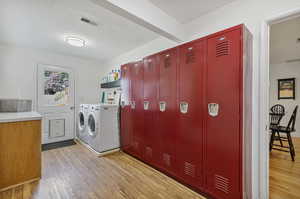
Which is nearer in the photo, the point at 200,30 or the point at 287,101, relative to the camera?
the point at 200,30

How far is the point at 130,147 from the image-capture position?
8.93 feet

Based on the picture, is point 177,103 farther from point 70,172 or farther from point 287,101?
point 287,101

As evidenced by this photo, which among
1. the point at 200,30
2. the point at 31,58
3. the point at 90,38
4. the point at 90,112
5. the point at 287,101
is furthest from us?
the point at 287,101

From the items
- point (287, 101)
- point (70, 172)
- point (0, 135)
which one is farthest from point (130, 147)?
point (287, 101)

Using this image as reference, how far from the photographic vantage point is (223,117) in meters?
1.42

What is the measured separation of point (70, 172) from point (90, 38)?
244cm

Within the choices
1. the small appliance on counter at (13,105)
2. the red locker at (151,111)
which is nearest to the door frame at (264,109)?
the red locker at (151,111)

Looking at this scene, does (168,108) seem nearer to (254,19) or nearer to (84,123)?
(254,19)

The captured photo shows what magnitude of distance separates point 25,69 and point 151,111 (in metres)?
3.29

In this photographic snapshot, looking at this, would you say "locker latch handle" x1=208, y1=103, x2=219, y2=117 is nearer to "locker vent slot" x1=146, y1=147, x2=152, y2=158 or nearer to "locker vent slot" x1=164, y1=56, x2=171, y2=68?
"locker vent slot" x1=164, y1=56, x2=171, y2=68

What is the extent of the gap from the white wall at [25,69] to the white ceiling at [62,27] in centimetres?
26

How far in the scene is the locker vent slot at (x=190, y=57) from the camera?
5.53 feet

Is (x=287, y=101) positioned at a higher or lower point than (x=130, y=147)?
higher

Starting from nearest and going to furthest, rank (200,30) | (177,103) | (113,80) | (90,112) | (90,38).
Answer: (177,103) → (200,30) → (90,38) → (90,112) → (113,80)
